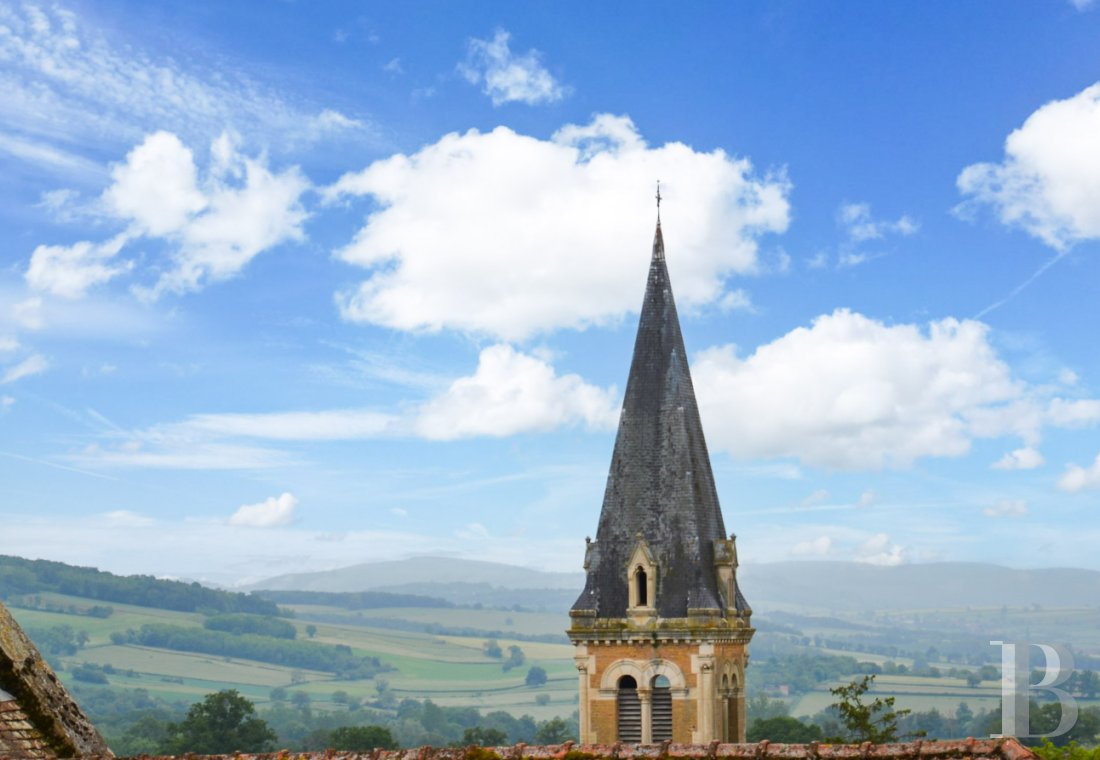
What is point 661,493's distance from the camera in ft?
121

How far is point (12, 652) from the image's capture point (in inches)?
434

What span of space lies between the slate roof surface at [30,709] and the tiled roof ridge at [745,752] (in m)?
0.25

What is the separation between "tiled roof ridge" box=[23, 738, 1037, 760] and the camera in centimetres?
1127

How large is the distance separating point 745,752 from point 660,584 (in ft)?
80.7

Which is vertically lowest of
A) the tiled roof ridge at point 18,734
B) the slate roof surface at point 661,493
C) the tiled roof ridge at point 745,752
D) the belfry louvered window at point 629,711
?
the belfry louvered window at point 629,711

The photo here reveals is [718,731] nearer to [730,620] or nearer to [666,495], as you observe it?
[730,620]

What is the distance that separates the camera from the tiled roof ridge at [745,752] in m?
11.3

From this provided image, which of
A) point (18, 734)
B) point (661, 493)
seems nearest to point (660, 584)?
point (661, 493)

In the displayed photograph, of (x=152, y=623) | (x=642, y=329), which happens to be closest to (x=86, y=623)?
(x=152, y=623)

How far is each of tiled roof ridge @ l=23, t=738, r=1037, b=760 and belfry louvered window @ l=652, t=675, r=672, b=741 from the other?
2320 centimetres

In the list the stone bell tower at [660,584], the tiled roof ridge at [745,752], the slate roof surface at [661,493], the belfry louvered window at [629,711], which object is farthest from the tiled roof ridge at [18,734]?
the slate roof surface at [661,493]

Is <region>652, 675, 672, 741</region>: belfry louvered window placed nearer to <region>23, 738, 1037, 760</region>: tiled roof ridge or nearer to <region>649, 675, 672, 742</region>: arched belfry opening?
<region>649, 675, 672, 742</region>: arched belfry opening

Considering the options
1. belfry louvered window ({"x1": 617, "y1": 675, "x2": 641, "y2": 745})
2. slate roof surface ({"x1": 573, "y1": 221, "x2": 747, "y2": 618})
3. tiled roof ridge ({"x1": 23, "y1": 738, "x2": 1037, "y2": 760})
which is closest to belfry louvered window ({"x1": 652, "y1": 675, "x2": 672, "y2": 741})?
belfry louvered window ({"x1": 617, "y1": 675, "x2": 641, "y2": 745})

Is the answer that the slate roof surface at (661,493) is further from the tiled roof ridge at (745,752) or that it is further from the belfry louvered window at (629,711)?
the tiled roof ridge at (745,752)
